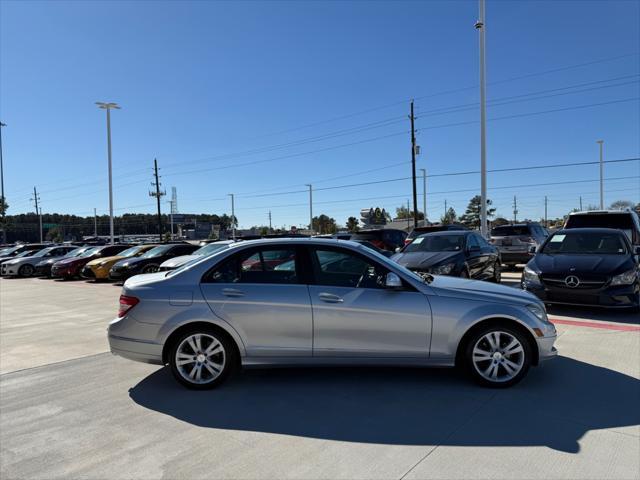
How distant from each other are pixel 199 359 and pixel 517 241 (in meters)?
13.3

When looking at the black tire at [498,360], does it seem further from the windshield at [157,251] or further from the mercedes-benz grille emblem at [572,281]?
the windshield at [157,251]

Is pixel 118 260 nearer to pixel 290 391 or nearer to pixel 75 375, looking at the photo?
pixel 75 375

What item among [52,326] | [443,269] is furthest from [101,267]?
[443,269]

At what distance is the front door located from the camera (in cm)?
428

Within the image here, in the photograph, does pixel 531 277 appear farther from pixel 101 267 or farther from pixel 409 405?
pixel 101 267

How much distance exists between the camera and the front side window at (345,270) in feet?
14.6

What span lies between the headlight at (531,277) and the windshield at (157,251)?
13.1 meters

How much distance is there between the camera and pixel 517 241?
1505 cm

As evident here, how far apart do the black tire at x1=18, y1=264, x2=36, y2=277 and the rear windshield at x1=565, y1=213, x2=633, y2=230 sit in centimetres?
2394

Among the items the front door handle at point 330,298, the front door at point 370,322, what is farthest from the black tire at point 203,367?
the front door handle at point 330,298

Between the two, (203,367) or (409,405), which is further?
(203,367)

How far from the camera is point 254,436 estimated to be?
348 centimetres

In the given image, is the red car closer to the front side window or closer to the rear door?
the rear door

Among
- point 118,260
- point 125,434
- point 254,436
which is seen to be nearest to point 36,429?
point 125,434
